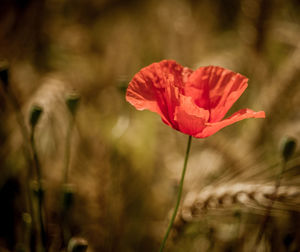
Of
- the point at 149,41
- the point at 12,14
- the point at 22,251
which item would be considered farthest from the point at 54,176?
the point at 149,41

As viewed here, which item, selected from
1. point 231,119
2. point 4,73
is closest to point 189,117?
point 231,119

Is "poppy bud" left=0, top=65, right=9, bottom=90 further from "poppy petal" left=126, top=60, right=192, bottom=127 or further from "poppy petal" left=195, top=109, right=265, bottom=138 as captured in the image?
"poppy petal" left=195, top=109, right=265, bottom=138

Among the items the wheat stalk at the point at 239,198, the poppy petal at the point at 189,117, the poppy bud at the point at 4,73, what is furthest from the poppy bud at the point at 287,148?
the poppy bud at the point at 4,73

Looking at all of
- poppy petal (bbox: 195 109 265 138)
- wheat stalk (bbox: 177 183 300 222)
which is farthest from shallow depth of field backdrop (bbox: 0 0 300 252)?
poppy petal (bbox: 195 109 265 138)

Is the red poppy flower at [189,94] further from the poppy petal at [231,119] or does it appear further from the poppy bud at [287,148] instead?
the poppy bud at [287,148]

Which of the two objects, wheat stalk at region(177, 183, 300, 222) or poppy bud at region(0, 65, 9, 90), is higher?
poppy bud at region(0, 65, 9, 90)

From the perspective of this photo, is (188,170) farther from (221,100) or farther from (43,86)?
(43,86)

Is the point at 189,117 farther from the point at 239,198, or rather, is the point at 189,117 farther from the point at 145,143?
the point at 145,143

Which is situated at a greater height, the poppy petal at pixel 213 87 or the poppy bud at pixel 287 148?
the poppy petal at pixel 213 87
